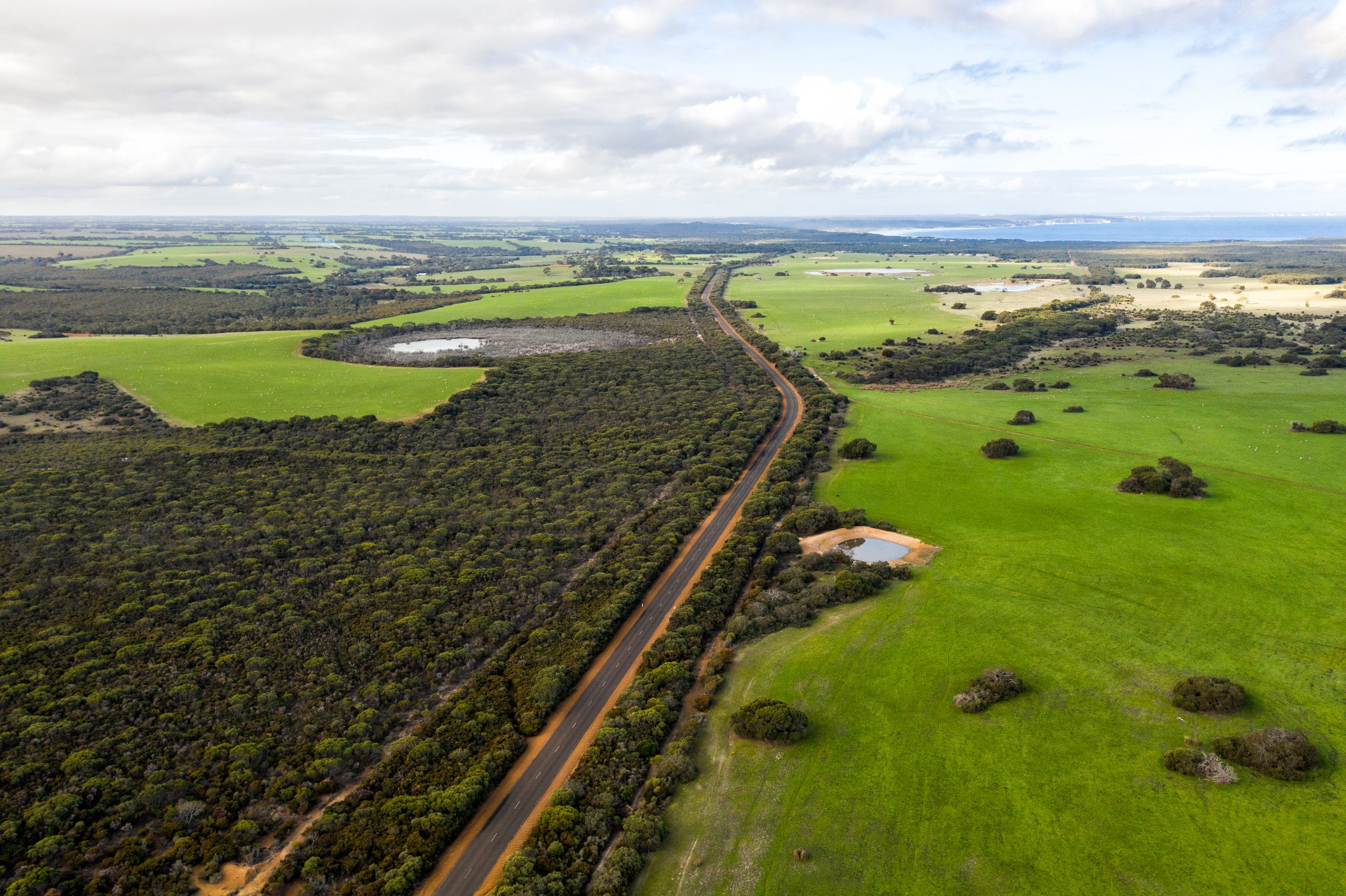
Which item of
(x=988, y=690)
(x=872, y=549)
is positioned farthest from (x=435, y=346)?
(x=988, y=690)

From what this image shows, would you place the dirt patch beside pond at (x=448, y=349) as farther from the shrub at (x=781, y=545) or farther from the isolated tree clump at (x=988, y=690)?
the isolated tree clump at (x=988, y=690)

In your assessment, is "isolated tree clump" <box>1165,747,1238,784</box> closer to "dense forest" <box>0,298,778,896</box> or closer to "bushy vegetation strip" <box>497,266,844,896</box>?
"bushy vegetation strip" <box>497,266,844,896</box>

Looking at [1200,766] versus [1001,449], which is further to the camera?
[1001,449]

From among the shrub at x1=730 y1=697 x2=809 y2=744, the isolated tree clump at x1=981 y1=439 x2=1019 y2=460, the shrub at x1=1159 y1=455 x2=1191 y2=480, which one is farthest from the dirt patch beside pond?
the shrub at x1=730 y1=697 x2=809 y2=744

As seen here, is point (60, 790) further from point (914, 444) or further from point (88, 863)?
point (914, 444)

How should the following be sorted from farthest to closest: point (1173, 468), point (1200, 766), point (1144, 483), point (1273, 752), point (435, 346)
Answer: point (435, 346) < point (1173, 468) < point (1144, 483) < point (1200, 766) < point (1273, 752)

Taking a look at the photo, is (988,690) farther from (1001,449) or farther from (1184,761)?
(1001,449)

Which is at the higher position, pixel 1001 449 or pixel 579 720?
pixel 1001 449
